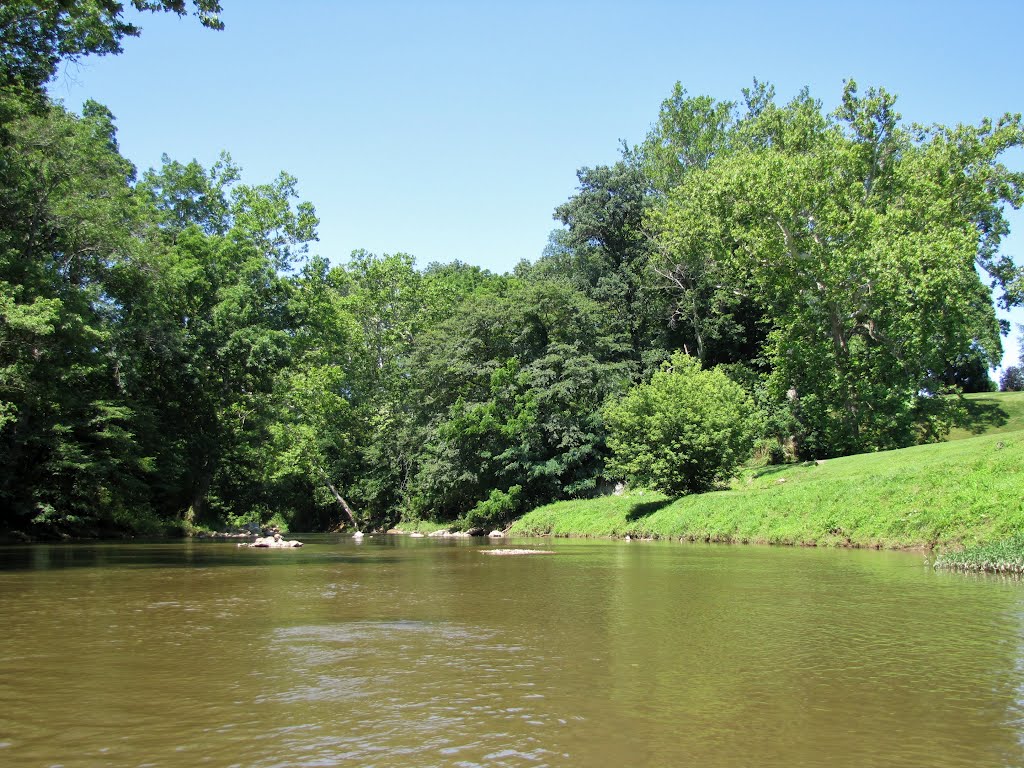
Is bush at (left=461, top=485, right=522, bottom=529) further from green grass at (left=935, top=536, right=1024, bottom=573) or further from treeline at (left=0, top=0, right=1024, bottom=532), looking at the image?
green grass at (left=935, top=536, right=1024, bottom=573)

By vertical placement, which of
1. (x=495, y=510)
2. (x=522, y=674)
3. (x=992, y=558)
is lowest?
(x=522, y=674)

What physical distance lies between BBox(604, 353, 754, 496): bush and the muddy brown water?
1806cm

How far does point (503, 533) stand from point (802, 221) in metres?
23.6

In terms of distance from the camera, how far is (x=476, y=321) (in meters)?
49.7

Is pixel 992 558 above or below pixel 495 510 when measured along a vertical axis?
below

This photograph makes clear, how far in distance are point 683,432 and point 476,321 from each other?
66.0 ft

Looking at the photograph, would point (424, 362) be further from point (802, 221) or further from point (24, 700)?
point (24, 700)

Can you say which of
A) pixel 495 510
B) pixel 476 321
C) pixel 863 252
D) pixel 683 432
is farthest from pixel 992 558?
pixel 476 321

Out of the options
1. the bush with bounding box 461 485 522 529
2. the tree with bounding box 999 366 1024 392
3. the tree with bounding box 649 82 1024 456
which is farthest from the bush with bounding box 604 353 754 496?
the tree with bounding box 999 366 1024 392

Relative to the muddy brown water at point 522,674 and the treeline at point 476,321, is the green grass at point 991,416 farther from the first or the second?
the muddy brown water at point 522,674

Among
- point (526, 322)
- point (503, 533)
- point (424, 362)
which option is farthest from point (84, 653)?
point (424, 362)

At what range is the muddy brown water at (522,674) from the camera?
17.2 ft

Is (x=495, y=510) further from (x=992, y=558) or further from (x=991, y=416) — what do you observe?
(x=992, y=558)

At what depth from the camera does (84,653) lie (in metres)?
8.24
